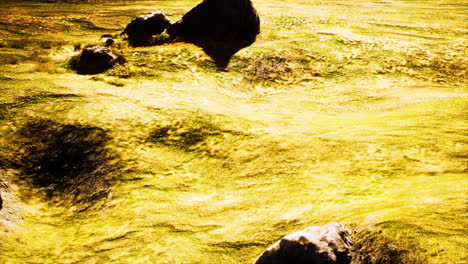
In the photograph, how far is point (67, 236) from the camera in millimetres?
→ 14273

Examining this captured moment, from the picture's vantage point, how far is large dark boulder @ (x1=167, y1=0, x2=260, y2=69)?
3306 cm

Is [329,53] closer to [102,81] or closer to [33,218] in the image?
[102,81]

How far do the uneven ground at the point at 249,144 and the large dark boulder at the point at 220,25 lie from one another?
1.89 m

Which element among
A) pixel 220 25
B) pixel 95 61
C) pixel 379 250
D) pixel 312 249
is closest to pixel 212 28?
pixel 220 25

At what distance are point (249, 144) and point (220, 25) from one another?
1891 cm

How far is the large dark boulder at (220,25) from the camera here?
33.1 meters

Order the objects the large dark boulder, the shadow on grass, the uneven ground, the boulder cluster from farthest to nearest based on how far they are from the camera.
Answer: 1. the large dark boulder
2. the boulder cluster
3. the shadow on grass
4. the uneven ground

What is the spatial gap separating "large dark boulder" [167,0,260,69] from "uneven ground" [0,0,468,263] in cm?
189

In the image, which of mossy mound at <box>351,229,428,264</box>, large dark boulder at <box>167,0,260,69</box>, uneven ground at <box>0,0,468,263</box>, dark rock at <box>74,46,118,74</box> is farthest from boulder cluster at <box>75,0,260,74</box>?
mossy mound at <box>351,229,428,264</box>

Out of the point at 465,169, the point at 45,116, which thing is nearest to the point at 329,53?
the point at 465,169

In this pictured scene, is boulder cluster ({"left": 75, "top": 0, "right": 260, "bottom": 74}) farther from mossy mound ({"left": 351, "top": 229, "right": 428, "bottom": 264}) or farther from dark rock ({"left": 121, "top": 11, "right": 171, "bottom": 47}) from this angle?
mossy mound ({"left": 351, "top": 229, "right": 428, "bottom": 264})

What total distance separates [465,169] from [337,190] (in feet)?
17.9

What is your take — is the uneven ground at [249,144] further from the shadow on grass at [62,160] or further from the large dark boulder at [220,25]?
the large dark boulder at [220,25]

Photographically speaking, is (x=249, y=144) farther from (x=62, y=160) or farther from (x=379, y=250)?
(x=62, y=160)
